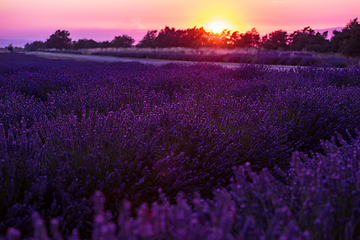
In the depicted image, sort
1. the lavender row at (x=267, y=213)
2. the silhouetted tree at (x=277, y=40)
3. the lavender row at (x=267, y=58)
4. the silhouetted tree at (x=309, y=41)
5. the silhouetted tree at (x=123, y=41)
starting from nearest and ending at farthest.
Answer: the lavender row at (x=267, y=213), the lavender row at (x=267, y=58), the silhouetted tree at (x=309, y=41), the silhouetted tree at (x=277, y=40), the silhouetted tree at (x=123, y=41)

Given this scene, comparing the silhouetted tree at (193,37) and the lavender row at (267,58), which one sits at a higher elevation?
the silhouetted tree at (193,37)

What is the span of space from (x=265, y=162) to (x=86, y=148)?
147cm

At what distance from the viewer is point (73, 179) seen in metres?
1.88

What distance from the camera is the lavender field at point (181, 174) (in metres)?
1.20

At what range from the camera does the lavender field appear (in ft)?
3.95

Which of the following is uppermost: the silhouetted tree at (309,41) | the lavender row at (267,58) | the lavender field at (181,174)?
the silhouetted tree at (309,41)

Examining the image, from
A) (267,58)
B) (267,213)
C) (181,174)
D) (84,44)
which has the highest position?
(84,44)

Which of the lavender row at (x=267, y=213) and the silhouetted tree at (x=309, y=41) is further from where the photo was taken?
the silhouetted tree at (x=309, y=41)

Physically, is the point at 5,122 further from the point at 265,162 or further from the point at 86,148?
the point at 265,162

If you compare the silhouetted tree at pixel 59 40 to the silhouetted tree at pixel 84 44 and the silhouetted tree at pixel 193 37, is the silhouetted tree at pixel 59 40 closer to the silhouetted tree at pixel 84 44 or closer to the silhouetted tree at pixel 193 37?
the silhouetted tree at pixel 84 44

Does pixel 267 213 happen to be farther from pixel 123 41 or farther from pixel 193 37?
pixel 123 41

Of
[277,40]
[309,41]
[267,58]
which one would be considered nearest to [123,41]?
[277,40]

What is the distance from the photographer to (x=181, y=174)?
6.81 feet

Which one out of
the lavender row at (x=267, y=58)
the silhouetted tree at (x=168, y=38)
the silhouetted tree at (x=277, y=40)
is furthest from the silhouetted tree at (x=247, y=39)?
the lavender row at (x=267, y=58)
